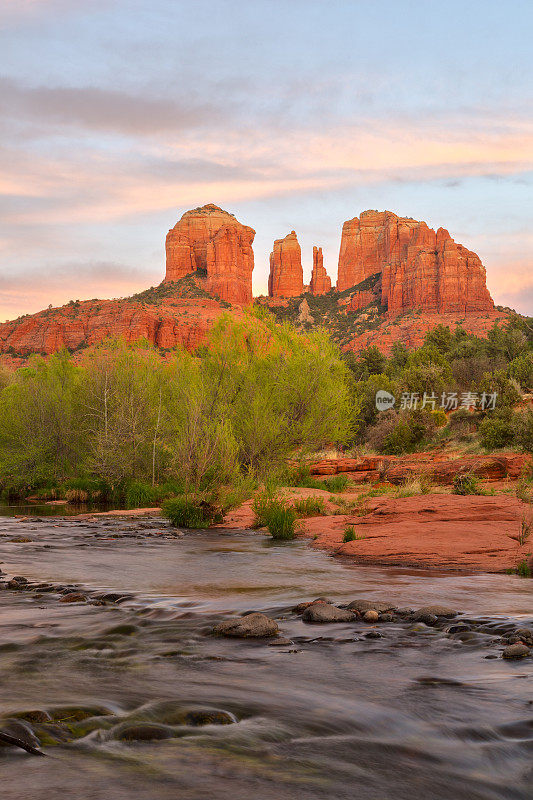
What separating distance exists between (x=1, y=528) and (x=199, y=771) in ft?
59.7

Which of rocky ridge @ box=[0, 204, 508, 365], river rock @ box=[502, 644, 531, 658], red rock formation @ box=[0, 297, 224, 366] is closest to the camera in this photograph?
river rock @ box=[502, 644, 531, 658]

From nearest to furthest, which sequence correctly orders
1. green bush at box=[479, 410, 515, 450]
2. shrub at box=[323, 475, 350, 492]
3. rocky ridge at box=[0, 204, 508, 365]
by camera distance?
shrub at box=[323, 475, 350, 492]
green bush at box=[479, 410, 515, 450]
rocky ridge at box=[0, 204, 508, 365]

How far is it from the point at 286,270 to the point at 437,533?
527 feet

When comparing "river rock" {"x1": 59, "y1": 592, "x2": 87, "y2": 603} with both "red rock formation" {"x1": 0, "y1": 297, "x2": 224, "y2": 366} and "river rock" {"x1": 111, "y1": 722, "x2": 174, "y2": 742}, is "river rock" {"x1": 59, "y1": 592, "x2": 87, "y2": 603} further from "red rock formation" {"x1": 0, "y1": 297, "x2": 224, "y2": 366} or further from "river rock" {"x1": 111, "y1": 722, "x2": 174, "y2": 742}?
"red rock formation" {"x1": 0, "y1": 297, "x2": 224, "y2": 366}

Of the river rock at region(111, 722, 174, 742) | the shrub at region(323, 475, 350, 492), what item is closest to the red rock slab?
the river rock at region(111, 722, 174, 742)

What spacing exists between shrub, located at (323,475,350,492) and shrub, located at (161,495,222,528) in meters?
8.36

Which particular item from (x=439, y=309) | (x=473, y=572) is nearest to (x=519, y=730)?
(x=473, y=572)

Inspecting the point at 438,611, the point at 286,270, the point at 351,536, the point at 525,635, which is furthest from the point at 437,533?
the point at 286,270

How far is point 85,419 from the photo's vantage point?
34.6 m

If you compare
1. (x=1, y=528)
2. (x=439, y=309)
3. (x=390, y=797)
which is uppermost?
(x=439, y=309)

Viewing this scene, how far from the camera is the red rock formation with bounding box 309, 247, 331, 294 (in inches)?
6639

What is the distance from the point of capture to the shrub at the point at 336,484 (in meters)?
28.6

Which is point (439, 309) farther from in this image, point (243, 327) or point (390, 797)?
point (390, 797)

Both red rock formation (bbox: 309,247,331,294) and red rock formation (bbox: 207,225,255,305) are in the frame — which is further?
red rock formation (bbox: 309,247,331,294)
